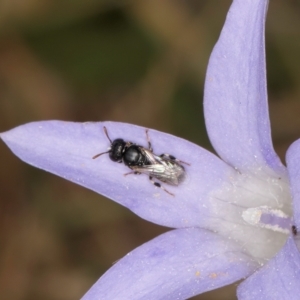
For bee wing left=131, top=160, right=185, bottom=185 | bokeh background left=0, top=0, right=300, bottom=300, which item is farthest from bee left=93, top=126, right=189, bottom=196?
bokeh background left=0, top=0, right=300, bottom=300

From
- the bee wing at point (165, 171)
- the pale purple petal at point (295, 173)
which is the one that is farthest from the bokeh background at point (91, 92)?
the pale purple petal at point (295, 173)

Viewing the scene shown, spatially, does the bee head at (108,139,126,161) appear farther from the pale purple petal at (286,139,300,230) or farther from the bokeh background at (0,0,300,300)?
the bokeh background at (0,0,300,300)

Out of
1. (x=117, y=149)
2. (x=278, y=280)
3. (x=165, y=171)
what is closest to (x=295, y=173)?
(x=278, y=280)

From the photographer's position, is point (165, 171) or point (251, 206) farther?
point (251, 206)

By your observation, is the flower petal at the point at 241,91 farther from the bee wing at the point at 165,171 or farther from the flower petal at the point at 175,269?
the flower petal at the point at 175,269

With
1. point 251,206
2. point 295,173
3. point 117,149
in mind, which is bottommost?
point 251,206

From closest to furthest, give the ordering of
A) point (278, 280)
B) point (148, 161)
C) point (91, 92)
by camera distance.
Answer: point (278, 280), point (148, 161), point (91, 92)

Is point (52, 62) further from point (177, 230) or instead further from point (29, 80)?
point (177, 230)

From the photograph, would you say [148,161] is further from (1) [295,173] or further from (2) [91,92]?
(2) [91,92]
